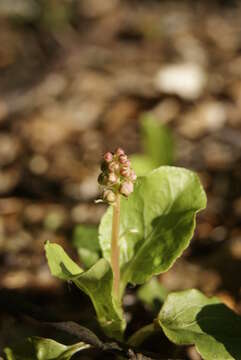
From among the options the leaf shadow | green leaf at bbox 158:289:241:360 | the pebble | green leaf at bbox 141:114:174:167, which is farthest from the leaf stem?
the pebble

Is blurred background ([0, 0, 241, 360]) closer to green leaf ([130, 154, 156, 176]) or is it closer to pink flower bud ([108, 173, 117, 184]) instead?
green leaf ([130, 154, 156, 176])

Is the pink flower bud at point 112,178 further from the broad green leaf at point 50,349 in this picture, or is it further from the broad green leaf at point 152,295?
the broad green leaf at point 152,295

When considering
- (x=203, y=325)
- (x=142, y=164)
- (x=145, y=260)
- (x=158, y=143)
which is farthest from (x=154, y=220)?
(x=158, y=143)

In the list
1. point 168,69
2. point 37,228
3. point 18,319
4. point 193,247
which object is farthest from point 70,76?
point 18,319

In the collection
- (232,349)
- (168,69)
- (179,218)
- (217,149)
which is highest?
(168,69)

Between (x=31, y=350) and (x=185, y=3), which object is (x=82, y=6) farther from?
(x=31, y=350)

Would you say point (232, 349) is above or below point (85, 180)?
below
